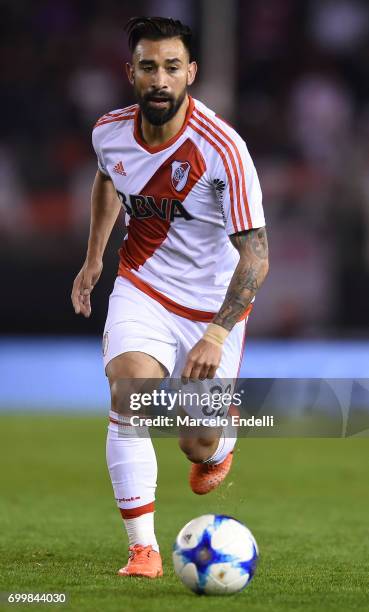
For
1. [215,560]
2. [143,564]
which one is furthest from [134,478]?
[215,560]

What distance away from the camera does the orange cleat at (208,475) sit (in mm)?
6645

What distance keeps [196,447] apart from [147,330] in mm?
820

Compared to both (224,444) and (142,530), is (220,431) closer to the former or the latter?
(224,444)

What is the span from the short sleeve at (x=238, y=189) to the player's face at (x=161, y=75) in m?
0.30

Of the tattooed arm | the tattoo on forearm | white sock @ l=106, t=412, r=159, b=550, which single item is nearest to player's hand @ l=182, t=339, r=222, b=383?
the tattooed arm

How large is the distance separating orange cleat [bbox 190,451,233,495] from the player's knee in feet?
1.10

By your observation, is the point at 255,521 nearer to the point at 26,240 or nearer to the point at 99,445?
the point at 99,445

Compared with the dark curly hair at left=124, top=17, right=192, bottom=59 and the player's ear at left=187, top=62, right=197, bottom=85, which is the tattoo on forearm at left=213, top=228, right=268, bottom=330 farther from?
the dark curly hair at left=124, top=17, right=192, bottom=59

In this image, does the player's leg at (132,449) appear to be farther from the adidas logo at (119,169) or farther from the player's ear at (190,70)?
the player's ear at (190,70)

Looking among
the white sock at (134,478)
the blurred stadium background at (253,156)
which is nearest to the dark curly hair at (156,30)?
the white sock at (134,478)

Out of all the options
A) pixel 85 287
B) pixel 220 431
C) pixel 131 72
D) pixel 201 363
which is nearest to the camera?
pixel 201 363

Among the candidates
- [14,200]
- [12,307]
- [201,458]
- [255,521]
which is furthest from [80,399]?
[201,458]

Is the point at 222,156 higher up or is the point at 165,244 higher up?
the point at 222,156

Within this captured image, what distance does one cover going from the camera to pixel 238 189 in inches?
214
